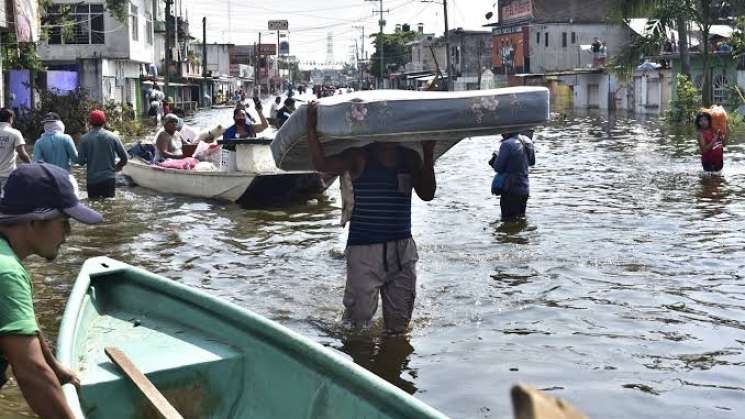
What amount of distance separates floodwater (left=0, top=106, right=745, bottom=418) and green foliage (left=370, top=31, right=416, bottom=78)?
86730 mm

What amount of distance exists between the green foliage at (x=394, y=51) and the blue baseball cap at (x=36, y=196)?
329 feet

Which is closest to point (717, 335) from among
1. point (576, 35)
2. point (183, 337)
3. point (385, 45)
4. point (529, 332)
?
point (529, 332)

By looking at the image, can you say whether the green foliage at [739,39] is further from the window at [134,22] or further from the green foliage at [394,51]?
the green foliage at [394,51]

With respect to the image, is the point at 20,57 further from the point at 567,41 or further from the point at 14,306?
the point at 567,41

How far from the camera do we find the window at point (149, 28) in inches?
1845

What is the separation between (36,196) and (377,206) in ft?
11.2

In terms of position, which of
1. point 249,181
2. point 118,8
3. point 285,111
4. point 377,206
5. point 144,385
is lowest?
point 144,385

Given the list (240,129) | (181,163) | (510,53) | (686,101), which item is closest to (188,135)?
(181,163)

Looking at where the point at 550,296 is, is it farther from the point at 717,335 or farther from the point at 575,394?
→ the point at 575,394

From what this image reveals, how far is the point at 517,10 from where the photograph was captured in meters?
69.3

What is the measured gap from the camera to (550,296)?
29.8 ft

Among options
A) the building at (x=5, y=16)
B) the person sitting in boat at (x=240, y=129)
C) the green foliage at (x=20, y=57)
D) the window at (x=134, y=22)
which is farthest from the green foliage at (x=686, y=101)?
the window at (x=134, y=22)

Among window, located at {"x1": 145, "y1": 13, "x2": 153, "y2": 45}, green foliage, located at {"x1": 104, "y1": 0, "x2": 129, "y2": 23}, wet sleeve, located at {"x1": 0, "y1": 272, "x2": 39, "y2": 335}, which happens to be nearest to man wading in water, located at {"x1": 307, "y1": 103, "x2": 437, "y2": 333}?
wet sleeve, located at {"x1": 0, "y1": 272, "x2": 39, "y2": 335}

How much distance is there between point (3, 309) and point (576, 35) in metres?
64.8
